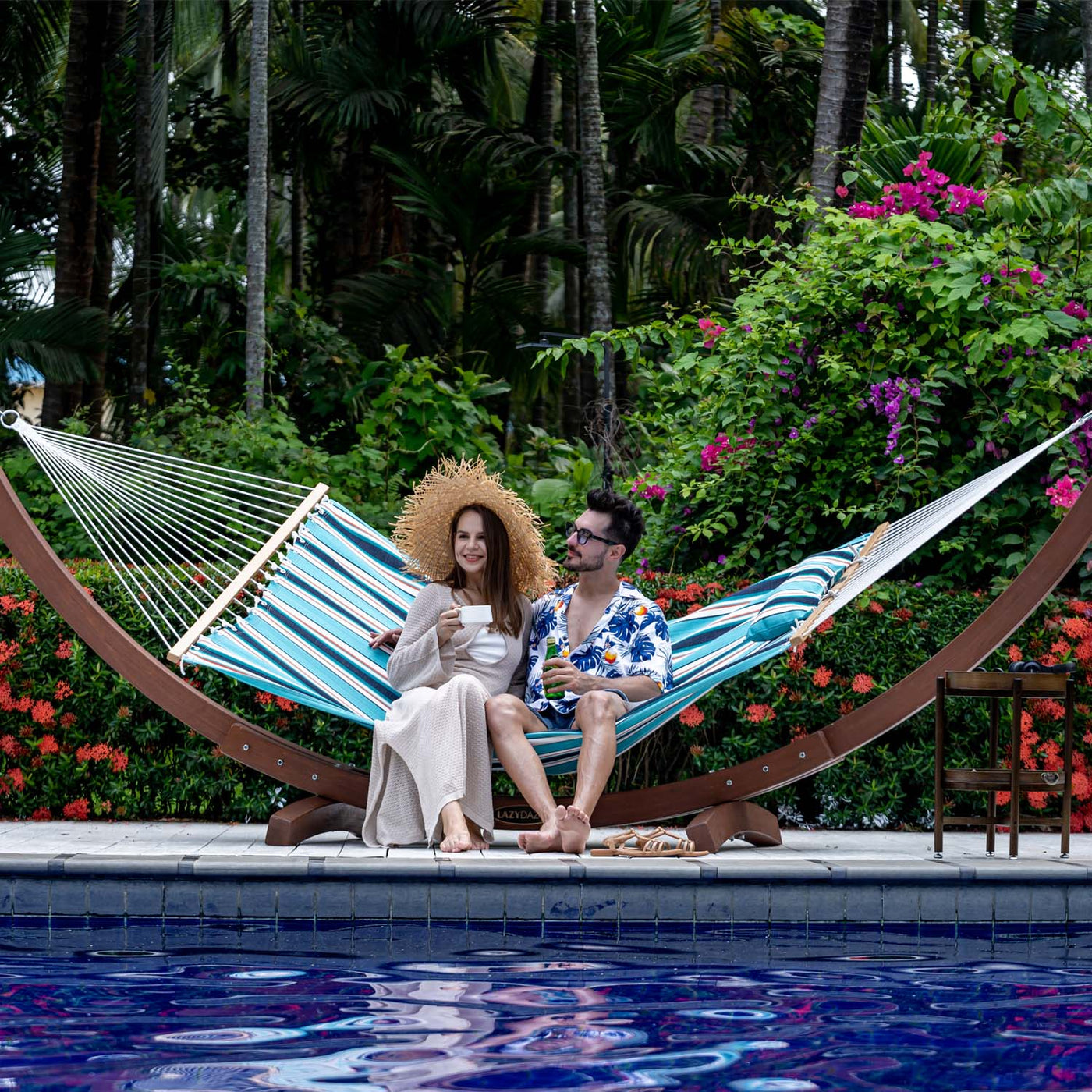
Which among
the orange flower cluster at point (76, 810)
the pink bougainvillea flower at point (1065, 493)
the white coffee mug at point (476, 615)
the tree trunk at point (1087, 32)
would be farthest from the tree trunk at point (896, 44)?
the white coffee mug at point (476, 615)

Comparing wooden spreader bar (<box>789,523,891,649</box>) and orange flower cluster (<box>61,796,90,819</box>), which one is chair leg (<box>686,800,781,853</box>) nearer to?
wooden spreader bar (<box>789,523,891,649</box>)

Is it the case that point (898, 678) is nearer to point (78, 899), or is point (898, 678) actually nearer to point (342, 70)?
point (78, 899)

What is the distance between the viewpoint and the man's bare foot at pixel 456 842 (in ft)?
14.3

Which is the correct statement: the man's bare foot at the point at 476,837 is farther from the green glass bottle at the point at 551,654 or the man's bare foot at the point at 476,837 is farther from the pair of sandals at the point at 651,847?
the green glass bottle at the point at 551,654

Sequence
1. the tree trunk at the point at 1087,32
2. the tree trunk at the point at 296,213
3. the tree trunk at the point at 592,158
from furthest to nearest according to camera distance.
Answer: the tree trunk at the point at 296,213
the tree trunk at the point at 592,158
the tree trunk at the point at 1087,32

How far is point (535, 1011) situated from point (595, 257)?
8832 mm

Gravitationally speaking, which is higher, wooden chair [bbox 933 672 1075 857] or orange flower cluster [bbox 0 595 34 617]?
orange flower cluster [bbox 0 595 34 617]

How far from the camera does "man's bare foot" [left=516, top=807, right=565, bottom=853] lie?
4.26m

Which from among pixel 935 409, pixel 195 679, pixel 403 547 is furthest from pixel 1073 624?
pixel 195 679

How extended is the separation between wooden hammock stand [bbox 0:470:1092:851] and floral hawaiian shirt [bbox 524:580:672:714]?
1.19 feet

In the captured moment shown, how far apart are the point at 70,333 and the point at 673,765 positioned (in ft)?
25.2

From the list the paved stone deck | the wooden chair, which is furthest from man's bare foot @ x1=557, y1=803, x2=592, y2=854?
the wooden chair

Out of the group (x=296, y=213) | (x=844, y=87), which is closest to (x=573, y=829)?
(x=844, y=87)

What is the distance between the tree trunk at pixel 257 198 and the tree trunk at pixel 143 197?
2.16m
